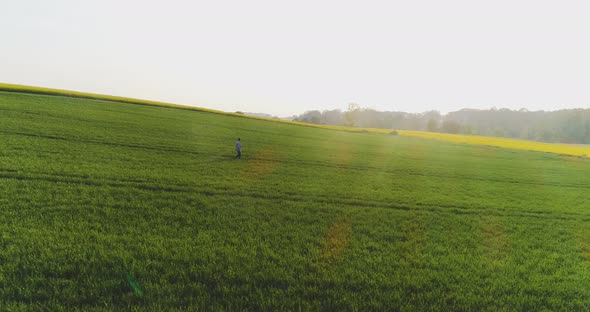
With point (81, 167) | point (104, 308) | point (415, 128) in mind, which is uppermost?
point (415, 128)

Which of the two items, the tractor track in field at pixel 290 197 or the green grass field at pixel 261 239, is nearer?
the green grass field at pixel 261 239

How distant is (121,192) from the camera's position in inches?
419

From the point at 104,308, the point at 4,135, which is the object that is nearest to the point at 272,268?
the point at 104,308

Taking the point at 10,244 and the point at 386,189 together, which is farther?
the point at 386,189

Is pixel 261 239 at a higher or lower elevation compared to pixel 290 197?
lower

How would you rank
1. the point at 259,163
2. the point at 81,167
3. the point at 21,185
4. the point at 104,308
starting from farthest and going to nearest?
the point at 259,163, the point at 81,167, the point at 21,185, the point at 104,308

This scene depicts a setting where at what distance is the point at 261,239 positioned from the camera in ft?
25.8

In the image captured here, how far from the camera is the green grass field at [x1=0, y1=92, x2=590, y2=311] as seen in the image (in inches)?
213

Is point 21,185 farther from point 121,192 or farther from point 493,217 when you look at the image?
point 493,217

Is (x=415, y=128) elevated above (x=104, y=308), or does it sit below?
above

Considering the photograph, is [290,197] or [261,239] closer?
[261,239]

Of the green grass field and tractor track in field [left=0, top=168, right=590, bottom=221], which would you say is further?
tractor track in field [left=0, top=168, right=590, bottom=221]

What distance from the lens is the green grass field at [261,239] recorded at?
213 inches

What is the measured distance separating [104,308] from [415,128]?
569 ft
